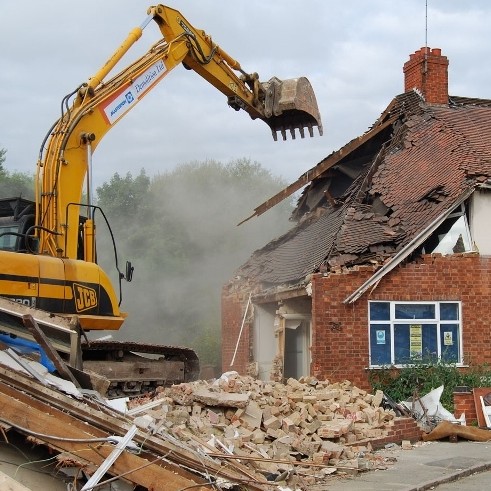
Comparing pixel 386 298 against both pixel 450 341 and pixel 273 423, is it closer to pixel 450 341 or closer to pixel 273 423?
pixel 450 341

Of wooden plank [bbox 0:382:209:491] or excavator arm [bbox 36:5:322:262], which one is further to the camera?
excavator arm [bbox 36:5:322:262]

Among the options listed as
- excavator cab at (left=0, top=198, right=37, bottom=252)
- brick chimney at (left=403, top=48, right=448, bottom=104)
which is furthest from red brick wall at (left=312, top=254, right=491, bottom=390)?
excavator cab at (left=0, top=198, right=37, bottom=252)

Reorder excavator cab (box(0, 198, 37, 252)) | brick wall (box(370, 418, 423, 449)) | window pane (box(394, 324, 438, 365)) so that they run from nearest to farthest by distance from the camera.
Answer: excavator cab (box(0, 198, 37, 252)), brick wall (box(370, 418, 423, 449)), window pane (box(394, 324, 438, 365))

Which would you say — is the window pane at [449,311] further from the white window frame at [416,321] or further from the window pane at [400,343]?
the window pane at [400,343]

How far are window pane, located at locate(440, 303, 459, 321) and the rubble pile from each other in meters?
4.43

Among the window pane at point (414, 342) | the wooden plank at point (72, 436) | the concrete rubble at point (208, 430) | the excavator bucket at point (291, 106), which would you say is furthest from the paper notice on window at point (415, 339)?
the wooden plank at point (72, 436)

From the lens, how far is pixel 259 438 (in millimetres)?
10641

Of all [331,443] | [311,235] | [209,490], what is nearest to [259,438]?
[331,443]

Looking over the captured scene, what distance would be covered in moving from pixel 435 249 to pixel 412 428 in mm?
5015

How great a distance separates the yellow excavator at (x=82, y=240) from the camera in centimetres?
976

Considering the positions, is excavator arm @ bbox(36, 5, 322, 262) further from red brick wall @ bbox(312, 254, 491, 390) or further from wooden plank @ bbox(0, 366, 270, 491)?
wooden plank @ bbox(0, 366, 270, 491)

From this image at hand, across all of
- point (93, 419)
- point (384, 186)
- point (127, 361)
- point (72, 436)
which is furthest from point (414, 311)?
point (72, 436)

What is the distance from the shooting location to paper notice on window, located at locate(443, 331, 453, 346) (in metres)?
17.5

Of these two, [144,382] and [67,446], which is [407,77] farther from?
[67,446]
